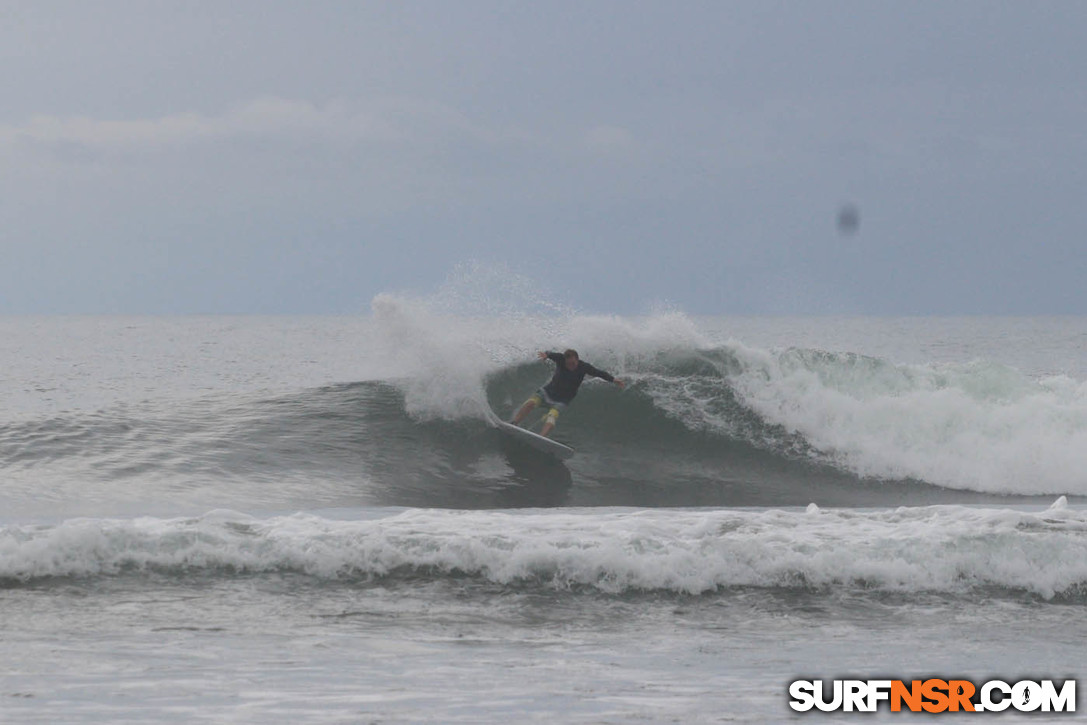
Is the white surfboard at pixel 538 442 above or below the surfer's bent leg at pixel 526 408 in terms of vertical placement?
below

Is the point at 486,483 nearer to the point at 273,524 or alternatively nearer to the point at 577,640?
the point at 273,524

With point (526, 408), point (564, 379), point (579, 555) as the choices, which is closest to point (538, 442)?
point (526, 408)

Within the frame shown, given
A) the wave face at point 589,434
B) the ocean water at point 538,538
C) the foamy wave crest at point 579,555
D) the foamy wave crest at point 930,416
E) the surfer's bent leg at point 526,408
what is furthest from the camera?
the foamy wave crest at point 930,416

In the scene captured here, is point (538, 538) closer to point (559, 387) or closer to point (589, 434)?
point (559, 387)

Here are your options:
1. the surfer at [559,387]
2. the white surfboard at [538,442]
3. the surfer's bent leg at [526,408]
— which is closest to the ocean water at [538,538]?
the white surfboard at [538,442]

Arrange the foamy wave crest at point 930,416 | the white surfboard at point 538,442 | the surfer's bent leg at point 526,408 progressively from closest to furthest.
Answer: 1. the white surfboard at point 538,442
2. the surfer's bent leg at point 526,408
3. the foamy wave crest at point 930,416

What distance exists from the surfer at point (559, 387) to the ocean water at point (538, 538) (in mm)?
589

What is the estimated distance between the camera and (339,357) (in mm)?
51781

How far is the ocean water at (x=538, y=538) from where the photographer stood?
20.5 ft

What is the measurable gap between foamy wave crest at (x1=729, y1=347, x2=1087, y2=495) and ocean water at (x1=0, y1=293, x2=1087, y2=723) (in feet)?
0.18

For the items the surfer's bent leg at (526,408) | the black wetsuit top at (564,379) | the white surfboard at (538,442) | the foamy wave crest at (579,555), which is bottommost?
the foamy wave crest at (579,555)

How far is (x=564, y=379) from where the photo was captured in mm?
15281

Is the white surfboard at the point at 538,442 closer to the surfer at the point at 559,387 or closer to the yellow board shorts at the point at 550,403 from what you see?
the surfer at the point at 559,387

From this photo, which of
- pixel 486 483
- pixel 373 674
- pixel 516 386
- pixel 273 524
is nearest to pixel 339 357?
pixel 516 386
